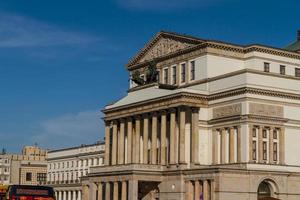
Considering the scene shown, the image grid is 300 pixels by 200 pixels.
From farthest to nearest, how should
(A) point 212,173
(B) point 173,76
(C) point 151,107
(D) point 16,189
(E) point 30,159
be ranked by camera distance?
(E) point 30,159, (B) point 173,76, (C) point 151,107, (A) point 212,173, (D) point 16,189

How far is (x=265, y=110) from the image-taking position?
82250 millimetres

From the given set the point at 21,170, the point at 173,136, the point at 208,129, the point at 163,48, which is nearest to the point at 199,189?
the point at 173,136

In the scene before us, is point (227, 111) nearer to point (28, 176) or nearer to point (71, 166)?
point (71, 166)

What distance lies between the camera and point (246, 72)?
8206 cm

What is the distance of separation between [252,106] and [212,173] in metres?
9.86

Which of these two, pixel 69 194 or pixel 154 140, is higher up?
pixel 154 140

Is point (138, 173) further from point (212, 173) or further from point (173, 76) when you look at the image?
point (173, 76)

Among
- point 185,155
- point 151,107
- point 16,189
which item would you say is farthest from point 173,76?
point 16,189

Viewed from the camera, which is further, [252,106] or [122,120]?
[122,120]

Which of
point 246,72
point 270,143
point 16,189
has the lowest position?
point 16,189

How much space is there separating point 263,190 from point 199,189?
7.72 metres

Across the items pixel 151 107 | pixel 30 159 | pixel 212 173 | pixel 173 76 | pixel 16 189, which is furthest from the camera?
pixel 30 159

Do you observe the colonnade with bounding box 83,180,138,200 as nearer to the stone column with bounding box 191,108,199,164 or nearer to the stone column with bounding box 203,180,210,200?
the stone column with bounding box 191,108,199,164

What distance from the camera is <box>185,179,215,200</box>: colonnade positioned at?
77.7m
